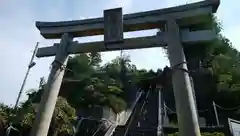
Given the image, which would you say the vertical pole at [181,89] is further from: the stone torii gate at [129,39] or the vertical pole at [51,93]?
the vertical pole at [51,93]

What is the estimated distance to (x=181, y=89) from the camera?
187 inches

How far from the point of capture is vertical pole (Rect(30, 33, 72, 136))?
5213 millimetres

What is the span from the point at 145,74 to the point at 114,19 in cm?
1488

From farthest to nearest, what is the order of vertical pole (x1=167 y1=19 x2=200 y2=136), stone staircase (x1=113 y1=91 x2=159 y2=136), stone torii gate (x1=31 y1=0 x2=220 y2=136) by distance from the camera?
1. stone staircase (x1=113 y1=91 x2=159 y2=136)
2. stone torii gate (x1=31 y1=0 x2=220 y2=136)
3. vertical pole (x1=167 y1=19 x2=200 y2=136)

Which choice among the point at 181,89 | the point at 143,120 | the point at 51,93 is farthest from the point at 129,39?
the point at 143,120

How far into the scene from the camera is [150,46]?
5777mm

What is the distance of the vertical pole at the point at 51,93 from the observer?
5213mm

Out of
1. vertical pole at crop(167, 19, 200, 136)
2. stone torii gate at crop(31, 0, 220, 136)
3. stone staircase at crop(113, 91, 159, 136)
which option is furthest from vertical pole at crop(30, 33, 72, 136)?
stone staircase at crop(113, 91, 159, 136)

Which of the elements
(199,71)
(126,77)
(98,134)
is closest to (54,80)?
(98,134)

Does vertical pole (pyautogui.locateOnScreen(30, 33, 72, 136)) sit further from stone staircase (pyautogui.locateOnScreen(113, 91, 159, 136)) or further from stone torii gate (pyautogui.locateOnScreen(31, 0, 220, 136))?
stone staircase (pyautogui.locateOnScreen(113, 91, 159, 136))

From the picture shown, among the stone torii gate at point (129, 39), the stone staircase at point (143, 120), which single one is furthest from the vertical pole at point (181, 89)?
the stone staircase at point (143, 120)

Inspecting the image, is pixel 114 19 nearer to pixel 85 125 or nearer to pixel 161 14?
pixel 161 14

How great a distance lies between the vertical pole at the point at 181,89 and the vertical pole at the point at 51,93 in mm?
2615

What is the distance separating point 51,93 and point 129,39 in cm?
221
